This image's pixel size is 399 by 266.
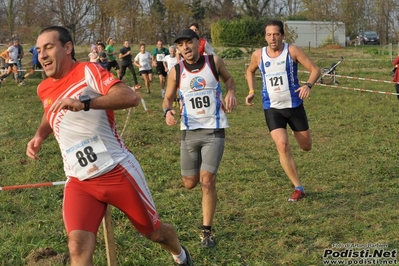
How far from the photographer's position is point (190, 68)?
18.1 feet

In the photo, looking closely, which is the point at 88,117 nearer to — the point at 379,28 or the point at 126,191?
the point at 126,191

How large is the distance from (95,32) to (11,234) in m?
41.7

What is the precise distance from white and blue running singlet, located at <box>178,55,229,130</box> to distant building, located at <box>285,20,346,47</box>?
48177mm

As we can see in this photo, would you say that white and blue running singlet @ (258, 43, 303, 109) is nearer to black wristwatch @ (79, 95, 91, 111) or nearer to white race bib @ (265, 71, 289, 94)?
white race bib @ (265, 71, 289, 94)

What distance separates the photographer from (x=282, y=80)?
6863 mm

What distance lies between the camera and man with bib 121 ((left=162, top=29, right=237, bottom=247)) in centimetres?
538

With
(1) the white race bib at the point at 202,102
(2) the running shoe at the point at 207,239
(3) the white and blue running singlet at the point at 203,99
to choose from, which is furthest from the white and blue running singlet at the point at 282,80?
(2) the running shoe at the point at 207,239

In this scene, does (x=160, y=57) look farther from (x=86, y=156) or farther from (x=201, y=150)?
(x=86, y=156)

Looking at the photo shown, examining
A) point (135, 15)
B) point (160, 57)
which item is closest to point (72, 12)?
point (135, 15)

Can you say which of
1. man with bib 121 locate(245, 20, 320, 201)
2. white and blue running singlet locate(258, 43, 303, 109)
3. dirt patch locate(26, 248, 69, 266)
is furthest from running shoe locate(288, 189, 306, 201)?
dirt patch locate(26, 248, 69, 266)

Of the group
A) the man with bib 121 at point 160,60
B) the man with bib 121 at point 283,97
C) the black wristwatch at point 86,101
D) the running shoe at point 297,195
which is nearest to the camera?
the black wristwatch at point 86,101

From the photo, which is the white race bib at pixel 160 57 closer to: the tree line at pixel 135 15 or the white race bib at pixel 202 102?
the white race bib at pixel 202 102

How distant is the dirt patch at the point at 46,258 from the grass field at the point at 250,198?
32 millimetres

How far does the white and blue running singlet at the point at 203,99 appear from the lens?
546 centimetres
